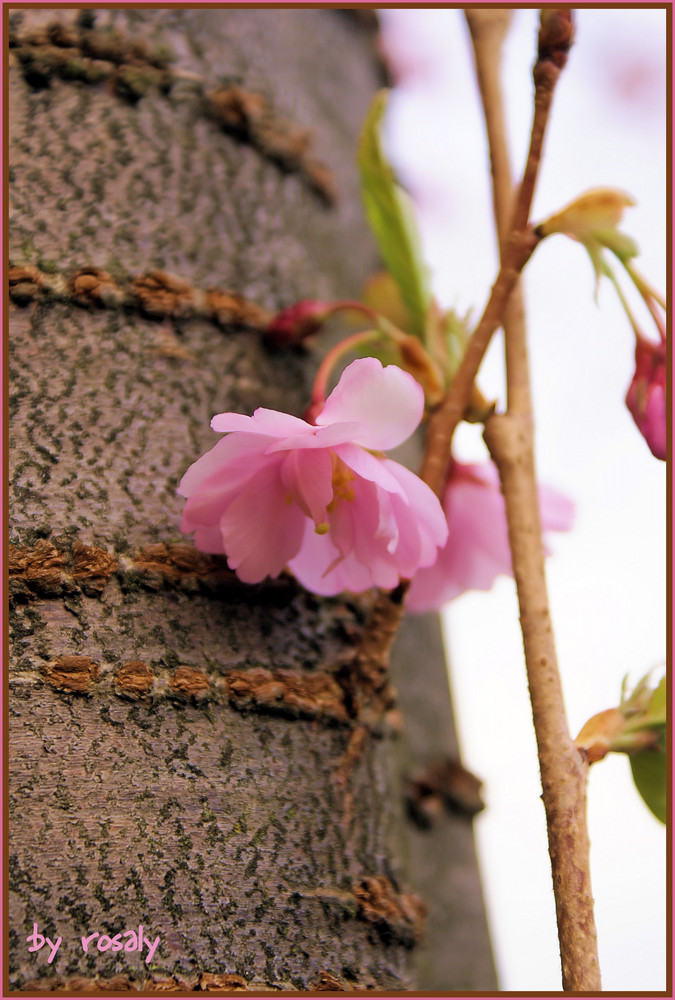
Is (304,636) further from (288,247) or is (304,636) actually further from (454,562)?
(288,247)

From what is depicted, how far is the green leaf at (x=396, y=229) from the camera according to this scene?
673 mm

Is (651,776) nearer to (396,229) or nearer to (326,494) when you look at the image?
(326,494)

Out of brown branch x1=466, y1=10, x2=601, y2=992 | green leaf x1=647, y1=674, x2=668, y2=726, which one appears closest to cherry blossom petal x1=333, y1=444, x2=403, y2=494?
brown branch x1=466, y1=10, x2=601, y2=992

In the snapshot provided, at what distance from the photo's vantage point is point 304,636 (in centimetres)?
57

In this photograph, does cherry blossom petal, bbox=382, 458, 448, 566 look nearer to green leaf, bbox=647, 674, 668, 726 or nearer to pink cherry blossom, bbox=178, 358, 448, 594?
pink cherry blossom, bbox=178, 358, 448, 594

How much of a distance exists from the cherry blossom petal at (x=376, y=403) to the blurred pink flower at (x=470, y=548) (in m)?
0.22

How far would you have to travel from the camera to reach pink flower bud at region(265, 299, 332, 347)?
0.65 m

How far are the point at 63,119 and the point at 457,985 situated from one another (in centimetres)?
76

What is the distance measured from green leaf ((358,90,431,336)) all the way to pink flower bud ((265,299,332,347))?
79 mm

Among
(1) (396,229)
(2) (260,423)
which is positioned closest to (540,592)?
(2) (260,423)

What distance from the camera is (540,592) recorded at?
518 mm

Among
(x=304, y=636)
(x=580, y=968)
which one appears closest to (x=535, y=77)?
(x=304, y=636)

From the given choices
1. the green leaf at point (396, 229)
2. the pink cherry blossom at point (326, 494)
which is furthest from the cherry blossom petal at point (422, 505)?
the green leaf at point (396, 229)

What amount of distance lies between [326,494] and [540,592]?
5.7 inches
